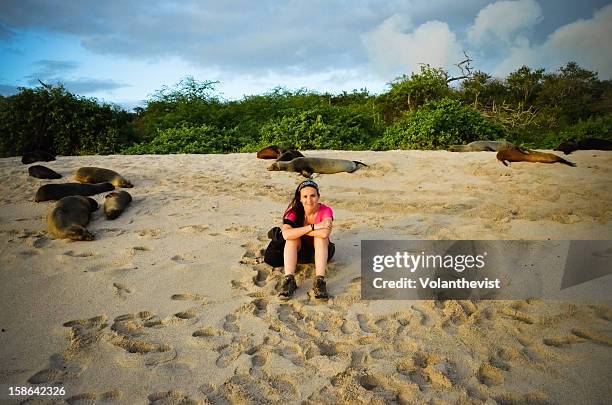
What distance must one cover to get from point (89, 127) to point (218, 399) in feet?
45.2

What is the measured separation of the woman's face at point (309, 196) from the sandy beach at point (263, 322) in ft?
2.20

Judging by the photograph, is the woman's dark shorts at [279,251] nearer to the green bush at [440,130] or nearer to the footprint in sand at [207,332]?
the footprint in sand at [207,332]

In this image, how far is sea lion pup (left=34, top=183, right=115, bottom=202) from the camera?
605cm

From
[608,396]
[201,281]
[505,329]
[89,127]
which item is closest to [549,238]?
[505,329]

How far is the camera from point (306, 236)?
3730mm

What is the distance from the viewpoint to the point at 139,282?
3.46 metres

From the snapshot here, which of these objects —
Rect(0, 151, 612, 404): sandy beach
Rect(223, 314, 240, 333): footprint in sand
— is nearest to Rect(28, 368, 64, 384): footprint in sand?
Rect(0, 151, 612, 404): sandy beach

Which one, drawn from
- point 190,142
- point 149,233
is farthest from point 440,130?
point 149,233

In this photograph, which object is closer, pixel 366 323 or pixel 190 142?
pixel 366 323

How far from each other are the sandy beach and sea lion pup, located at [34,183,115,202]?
0.64 m

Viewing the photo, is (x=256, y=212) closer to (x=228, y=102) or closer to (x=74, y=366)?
(x=74, y=366)

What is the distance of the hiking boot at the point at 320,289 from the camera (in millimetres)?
3230

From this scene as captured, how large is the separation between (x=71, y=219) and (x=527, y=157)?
7.58 metres

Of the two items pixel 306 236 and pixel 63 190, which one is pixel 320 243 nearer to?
pixel 306 236
